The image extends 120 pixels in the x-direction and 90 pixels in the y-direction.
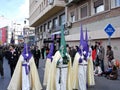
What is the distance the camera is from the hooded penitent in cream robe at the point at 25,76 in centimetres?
938

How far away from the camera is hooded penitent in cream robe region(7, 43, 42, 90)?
9383 millimetres

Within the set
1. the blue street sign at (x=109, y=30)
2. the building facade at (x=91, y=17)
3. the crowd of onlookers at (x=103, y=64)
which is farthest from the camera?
the building facade at (x=91, y=17)

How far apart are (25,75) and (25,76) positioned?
1.4 inches

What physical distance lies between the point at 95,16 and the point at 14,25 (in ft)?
305

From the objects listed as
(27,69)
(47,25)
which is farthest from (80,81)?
(47,25)

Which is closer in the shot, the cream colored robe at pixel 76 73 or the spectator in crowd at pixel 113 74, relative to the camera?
the cream colored robe at pixel 76 73

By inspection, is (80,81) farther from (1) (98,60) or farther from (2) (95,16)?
(2) (95,16)

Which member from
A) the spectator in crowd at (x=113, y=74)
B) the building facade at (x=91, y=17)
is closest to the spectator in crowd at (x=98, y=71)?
the spectator in crowd at (x=113, y=74)

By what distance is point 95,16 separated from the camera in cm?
2356

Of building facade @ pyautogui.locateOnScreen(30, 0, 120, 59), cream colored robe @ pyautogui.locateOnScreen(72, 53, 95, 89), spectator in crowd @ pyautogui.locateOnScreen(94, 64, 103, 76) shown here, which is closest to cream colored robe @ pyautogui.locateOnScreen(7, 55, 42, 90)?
cream colored robe @ pyautogui.locateOnScreen(72, 53, 95, 89)

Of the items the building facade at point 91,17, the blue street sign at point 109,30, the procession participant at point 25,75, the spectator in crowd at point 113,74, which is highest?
the building facade at point 91,17

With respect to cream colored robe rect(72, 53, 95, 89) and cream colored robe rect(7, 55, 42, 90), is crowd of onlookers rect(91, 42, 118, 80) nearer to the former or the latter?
cream colored robe rect(72, 53, 95, 89)

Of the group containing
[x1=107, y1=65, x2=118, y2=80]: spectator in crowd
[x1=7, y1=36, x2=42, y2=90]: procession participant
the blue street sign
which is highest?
the blue street sign

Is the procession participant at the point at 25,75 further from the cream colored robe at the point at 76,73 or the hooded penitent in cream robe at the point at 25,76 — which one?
the cream colored robe at the point at 76,73
